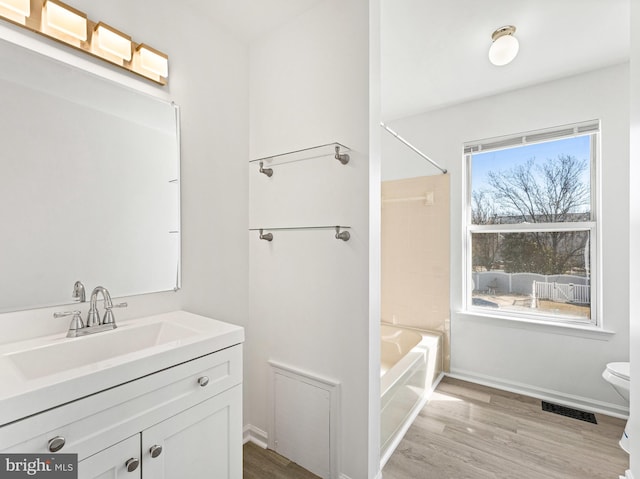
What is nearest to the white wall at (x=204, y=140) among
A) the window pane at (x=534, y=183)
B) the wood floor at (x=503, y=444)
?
the wood floor at (x=503, y=444)

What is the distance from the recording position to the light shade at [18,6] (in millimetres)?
1116

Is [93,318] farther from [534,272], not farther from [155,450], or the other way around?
[534,272]

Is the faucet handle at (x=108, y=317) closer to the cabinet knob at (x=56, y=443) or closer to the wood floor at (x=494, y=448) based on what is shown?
the cabinet knob at (x=56, y=443)

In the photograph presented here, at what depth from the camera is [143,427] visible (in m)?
1.02

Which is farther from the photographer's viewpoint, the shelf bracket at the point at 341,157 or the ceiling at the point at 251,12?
the ceiling at the point at 251,12

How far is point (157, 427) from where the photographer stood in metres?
1.05

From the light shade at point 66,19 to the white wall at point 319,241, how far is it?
36.3 inches

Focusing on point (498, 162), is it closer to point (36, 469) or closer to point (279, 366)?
point (279, 366)

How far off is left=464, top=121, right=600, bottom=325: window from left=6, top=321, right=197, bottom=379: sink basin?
267cm

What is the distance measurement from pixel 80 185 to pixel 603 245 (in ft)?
11.2

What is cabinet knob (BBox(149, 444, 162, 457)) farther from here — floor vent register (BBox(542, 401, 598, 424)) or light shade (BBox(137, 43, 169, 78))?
floor vent register (BBox(542, 401, 598, 424))

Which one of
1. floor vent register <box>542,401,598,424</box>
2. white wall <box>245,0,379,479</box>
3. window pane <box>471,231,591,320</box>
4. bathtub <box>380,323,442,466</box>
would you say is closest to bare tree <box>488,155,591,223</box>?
window pane <box>471,231,591,320</box>

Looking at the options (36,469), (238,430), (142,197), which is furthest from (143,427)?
(142,197)

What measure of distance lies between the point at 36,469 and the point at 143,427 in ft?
0.87
